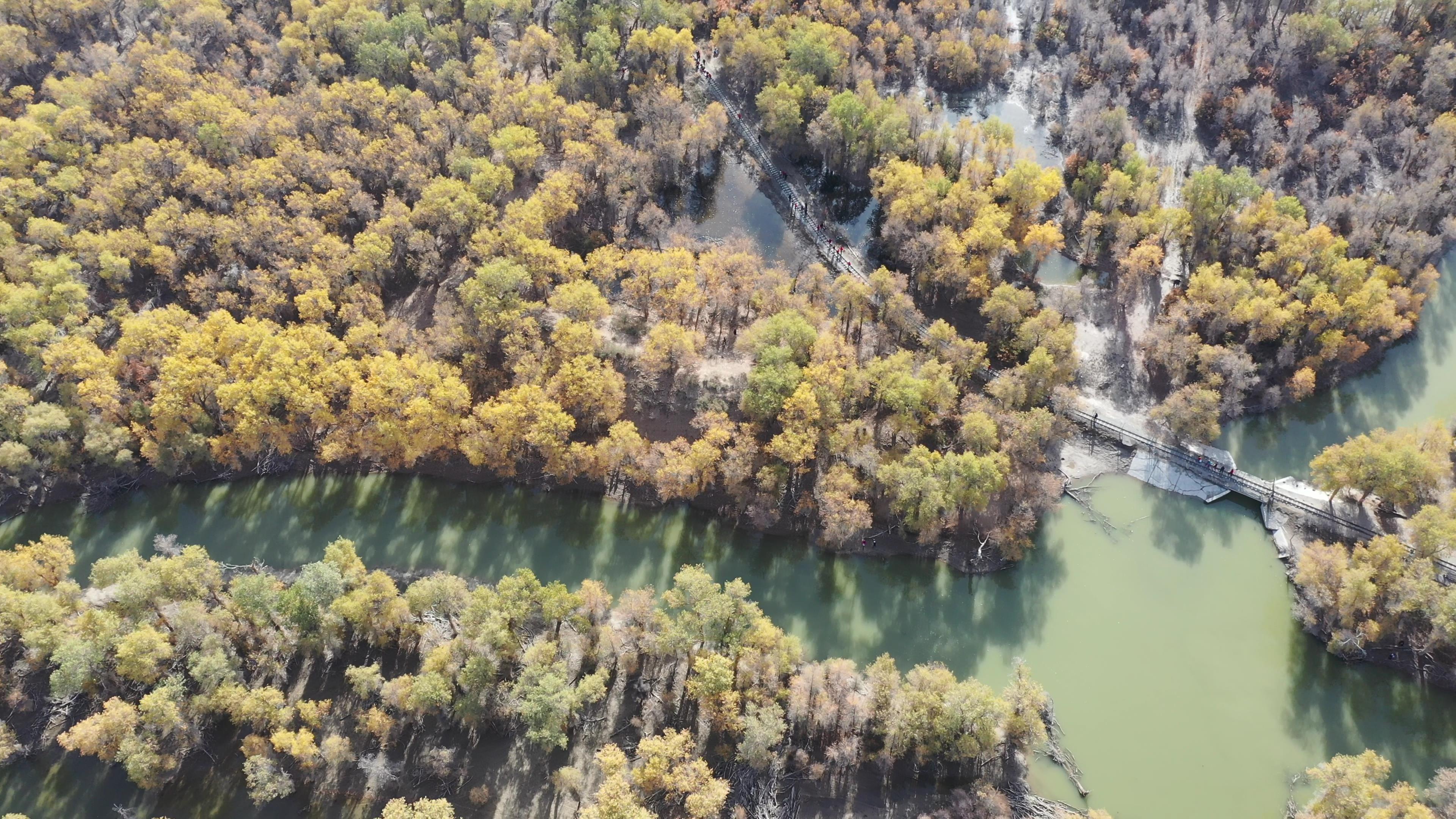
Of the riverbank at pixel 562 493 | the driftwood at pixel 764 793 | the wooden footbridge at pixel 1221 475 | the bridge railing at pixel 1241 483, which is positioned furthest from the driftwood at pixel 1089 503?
the driftwood at pixel 764 793

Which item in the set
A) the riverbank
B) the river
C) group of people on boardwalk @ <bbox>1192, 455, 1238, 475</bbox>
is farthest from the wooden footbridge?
the riverbank

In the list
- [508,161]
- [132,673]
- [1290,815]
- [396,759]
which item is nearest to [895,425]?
[1290,815]

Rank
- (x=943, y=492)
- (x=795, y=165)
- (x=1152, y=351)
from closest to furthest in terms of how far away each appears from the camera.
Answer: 1. (x=943, y=492)
2. (x=1152, y=351)
3. (x=795, y=165)

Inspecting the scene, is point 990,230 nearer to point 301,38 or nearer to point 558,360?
point 558,360

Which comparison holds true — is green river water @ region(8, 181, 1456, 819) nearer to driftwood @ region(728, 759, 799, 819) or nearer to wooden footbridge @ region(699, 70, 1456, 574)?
wooden footbridge @ region(699, 70, 1456, 574)

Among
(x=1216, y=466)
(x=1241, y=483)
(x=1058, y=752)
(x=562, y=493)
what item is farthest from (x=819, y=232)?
(x=1058, y=752)

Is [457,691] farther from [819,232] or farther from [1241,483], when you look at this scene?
[1241,483]
